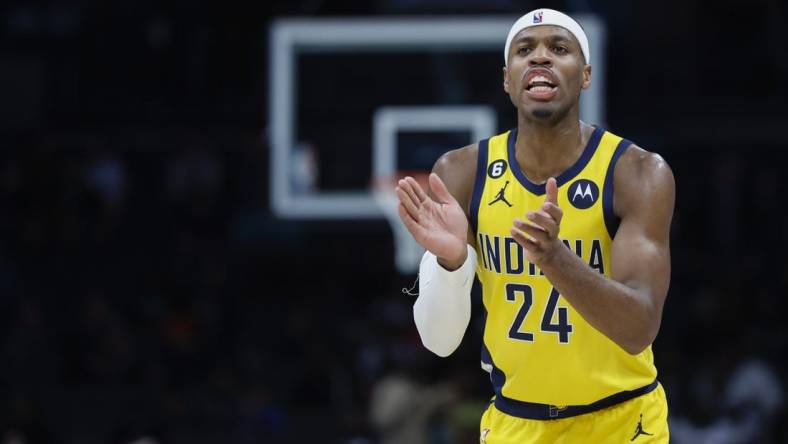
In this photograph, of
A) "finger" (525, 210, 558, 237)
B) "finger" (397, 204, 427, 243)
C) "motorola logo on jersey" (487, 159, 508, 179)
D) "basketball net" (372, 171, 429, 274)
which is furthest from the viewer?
"basketball net" (372, 171, 429, 274)

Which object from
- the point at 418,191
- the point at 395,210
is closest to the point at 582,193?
the point at 418,191

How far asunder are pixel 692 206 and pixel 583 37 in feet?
34.0

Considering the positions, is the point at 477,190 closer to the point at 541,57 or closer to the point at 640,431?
the point at 541,57

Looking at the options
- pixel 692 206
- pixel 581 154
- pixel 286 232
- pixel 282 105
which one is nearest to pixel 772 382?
pixel 692 206

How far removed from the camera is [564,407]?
4.47 metres

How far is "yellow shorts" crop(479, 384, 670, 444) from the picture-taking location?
444cm

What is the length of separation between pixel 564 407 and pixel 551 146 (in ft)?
2.91

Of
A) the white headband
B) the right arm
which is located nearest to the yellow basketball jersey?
the right arm

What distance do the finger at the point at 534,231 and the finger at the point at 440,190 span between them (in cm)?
53

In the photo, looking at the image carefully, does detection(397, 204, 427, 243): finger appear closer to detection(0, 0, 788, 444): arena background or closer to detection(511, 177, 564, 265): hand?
detection(511, 177, 564, 265): hand

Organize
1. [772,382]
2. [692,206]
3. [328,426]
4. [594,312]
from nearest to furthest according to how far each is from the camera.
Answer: [594,312]
[772,382]
[328,426]
[692,206]

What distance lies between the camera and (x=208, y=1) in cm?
1581

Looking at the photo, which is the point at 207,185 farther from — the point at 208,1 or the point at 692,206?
the point at 692,206

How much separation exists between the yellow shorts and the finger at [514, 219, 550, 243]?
0.91 metres
